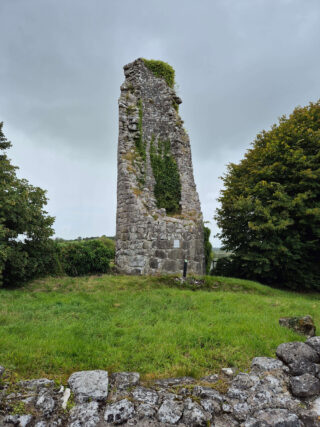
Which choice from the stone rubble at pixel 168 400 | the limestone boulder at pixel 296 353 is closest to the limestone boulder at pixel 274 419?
the stone rubble at pixel 168 400

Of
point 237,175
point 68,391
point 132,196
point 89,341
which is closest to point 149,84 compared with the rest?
point 132,196

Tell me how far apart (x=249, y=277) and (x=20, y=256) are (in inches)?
457

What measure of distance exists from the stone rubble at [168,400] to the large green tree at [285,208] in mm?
8508

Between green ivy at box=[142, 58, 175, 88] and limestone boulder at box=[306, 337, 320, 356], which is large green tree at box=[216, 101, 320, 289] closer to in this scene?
green ivy at box=[142, 58, 175, 88]

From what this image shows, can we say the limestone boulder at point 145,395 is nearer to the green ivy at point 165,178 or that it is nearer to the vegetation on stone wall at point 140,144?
the green ivy at point 165,178

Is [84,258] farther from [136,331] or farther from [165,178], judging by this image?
[136,331]

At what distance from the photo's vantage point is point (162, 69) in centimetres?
1368

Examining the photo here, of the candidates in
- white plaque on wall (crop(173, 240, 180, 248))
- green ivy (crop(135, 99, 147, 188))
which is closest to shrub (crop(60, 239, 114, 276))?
white plaque on wall (crop(173, 240, 180, 248))

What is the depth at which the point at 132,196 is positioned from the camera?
1111cm

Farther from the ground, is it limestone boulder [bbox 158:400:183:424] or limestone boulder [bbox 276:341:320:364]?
limestone boulder [bbox 276:341:320:364]

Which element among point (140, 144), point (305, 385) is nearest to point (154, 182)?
point (140, 144)

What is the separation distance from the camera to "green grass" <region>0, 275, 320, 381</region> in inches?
148

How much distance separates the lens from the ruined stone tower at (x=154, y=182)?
427 inches

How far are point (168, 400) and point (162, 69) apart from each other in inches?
579
